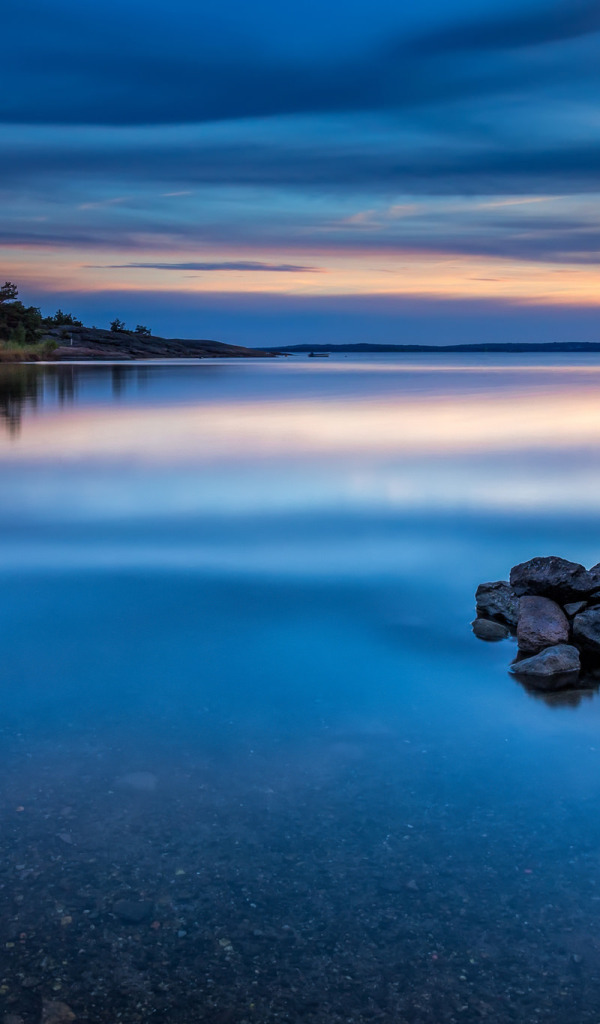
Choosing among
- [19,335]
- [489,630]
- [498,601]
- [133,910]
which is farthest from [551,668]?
[19,335]

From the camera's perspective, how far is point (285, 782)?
16.7 ft

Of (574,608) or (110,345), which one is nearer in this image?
(574,608)

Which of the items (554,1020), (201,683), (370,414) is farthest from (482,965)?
(370,414)

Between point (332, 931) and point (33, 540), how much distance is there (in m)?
8.29

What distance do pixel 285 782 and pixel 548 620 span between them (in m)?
3.43

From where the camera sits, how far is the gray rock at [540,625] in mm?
7520

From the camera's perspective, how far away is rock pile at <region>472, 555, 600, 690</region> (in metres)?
7.03

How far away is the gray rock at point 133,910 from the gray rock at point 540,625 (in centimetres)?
435

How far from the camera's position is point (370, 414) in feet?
104

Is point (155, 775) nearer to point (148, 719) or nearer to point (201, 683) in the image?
point (148, 719)

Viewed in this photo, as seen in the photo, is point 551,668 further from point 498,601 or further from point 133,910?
point 133,910

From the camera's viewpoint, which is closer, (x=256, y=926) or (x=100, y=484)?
(x=256, y=926)

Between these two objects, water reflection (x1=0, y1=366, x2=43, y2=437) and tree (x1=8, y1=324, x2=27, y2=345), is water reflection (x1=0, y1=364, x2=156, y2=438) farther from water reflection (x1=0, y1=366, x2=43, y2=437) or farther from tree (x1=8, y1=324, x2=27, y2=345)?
tree (x1=8, y1=324, x2=27, y2=345)

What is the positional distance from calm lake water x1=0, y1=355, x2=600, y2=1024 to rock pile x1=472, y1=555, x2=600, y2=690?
273mm
